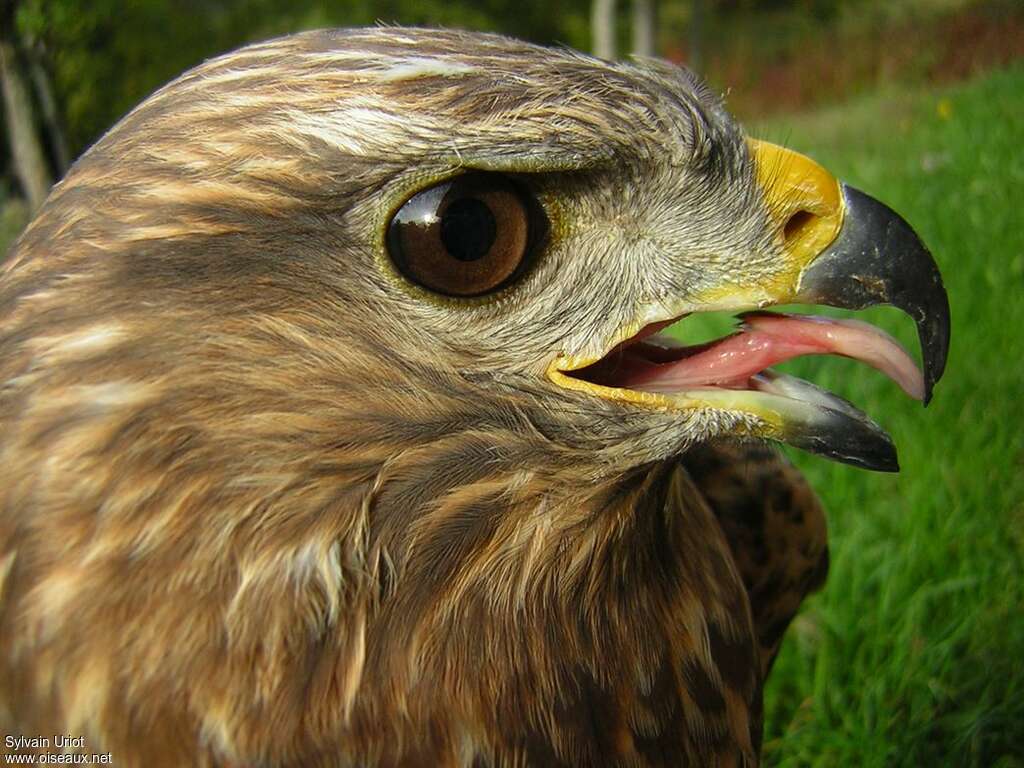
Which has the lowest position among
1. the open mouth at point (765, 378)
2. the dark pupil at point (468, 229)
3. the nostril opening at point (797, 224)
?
the open mouth at point (765, 378)

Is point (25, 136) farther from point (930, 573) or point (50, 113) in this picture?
point (930, 573)

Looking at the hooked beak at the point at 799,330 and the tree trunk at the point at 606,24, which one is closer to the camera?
the hooked beak at the point at 799,330

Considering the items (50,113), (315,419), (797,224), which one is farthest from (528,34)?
(315,419)

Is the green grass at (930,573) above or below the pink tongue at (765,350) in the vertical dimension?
below

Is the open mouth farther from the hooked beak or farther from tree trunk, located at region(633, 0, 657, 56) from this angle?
tree trunk, located at region(633, 0, 657, 56)

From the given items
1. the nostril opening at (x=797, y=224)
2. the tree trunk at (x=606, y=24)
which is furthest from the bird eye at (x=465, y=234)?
the tree trunk at (x=606, y=24)

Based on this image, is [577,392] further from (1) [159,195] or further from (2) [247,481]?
(1) [159,195]

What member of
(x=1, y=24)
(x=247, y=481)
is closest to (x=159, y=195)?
(x=247, y=481)

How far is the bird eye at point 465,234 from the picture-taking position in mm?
1085

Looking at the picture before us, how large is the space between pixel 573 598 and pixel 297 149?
0.72 metres

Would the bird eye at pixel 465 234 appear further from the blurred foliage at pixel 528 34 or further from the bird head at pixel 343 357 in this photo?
the blurred foliage at pixel 528 34

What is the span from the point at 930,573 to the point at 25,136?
7.83m

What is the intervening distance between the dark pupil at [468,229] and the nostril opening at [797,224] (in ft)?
1.48

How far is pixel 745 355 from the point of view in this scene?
129 centimetres
